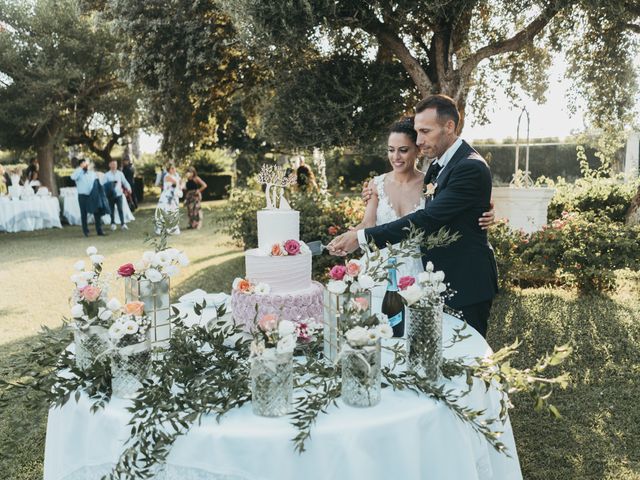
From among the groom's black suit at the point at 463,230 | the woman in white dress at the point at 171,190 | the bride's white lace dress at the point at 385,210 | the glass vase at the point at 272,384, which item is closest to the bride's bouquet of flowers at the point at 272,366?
the glass vase at the point at 272,384

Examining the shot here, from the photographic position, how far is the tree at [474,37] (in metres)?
6.84

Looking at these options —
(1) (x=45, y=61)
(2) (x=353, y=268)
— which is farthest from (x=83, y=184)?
(2) (x=353, y=268)

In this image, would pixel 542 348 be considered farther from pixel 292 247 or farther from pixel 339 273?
pixel 339 273

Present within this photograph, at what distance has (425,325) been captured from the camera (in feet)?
6.58

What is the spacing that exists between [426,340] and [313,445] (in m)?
0.55

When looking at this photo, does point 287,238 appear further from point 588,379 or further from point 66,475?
point 588,379

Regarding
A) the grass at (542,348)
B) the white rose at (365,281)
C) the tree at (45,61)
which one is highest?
the tree at (45,61)

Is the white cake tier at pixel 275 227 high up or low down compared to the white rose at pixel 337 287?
up

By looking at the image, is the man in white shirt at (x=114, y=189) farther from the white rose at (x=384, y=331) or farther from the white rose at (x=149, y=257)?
the white rose at (x=384, y=331)

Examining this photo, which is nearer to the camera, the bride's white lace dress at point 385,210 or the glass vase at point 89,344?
the glass vase at point 89,344

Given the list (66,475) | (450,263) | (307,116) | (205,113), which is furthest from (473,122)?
(66,475)

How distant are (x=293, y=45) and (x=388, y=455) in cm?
622

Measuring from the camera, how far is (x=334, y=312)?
2.15 meters

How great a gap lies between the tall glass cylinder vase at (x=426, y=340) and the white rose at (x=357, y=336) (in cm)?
32
